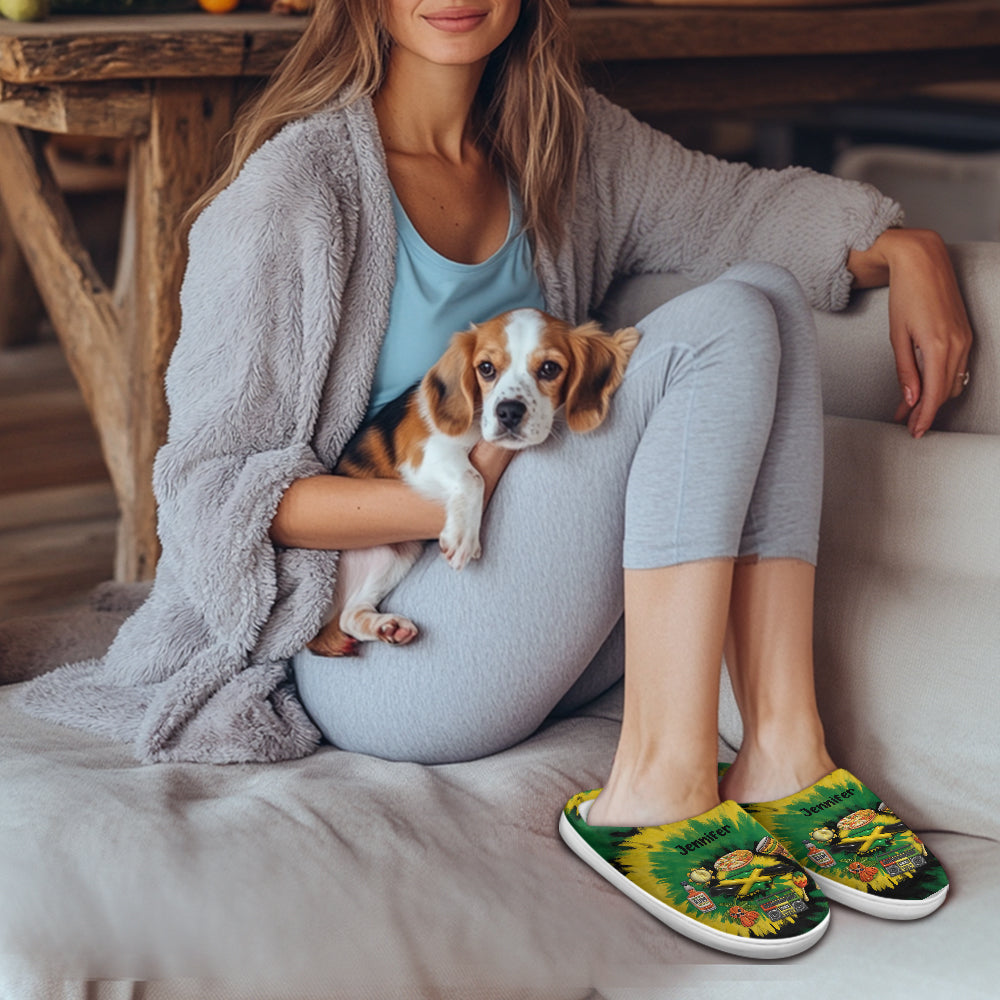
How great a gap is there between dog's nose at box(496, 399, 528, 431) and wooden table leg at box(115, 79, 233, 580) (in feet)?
2.70

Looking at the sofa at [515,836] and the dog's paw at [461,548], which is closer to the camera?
the sofa at [515,836]

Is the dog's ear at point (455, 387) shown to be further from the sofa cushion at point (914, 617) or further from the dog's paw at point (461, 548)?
the sofa cushion at point (914, 617)

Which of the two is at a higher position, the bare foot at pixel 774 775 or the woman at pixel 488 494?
the woman at pixel 488 494

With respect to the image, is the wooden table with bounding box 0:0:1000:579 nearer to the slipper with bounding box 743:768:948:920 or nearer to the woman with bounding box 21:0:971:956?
the woman with bounding box 21:0:971:956

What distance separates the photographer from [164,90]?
1802mm

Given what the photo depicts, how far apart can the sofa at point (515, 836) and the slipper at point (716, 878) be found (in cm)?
2

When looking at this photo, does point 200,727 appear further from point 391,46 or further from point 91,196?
point 91,196

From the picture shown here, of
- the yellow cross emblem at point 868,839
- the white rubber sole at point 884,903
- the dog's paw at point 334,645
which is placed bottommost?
the white rubber sole at point 884,903

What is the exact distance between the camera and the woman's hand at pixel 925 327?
1.48m

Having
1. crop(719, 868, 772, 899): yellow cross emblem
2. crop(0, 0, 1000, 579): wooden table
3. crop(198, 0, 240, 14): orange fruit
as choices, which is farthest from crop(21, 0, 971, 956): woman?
crop(198, 0, 240, 14): orange fruit

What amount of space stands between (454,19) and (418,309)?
32cm

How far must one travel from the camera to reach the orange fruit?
2.03m

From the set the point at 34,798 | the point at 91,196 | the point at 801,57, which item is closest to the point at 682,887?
the point at 34,798

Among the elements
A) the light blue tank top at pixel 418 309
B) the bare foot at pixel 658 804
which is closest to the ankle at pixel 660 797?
the bare foot at pixel 658 804
